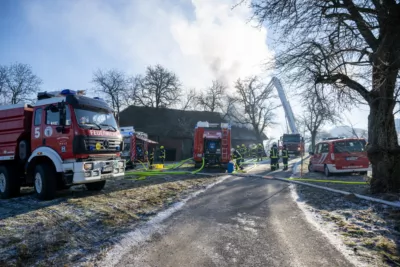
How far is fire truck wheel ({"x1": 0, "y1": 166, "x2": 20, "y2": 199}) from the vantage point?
313 inches

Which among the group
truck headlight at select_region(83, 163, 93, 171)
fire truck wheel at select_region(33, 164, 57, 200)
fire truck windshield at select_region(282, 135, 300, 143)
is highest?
fire truck windshield at select_region(282, 135, 300, 143)

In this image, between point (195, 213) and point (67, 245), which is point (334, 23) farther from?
point (67, 245)

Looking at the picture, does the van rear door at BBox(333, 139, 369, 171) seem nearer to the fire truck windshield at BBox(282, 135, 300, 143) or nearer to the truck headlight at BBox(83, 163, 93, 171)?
the truck headlight at BBox(83, 163, 93, 171)

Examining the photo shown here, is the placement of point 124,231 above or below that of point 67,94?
below

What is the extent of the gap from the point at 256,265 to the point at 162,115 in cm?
3954

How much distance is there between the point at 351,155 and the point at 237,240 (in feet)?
31.5

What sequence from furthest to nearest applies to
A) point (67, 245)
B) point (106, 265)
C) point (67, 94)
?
point (67, 94) → point (67, 245) → point (106, 265)

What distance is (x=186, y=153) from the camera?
3750 cm

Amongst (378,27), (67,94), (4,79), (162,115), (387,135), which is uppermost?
(4,79)

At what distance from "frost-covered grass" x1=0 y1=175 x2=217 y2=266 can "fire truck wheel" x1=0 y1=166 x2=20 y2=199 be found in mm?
505

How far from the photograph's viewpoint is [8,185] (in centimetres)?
795

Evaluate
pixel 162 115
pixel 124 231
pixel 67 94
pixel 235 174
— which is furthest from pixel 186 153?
pixel 124 231

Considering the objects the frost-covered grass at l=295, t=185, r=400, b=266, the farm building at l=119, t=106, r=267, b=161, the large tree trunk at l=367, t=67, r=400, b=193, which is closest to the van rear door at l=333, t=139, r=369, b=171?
the large tree trunk at l=367, t=67, r=400, b=193

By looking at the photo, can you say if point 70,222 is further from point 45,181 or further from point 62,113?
point 62,113
